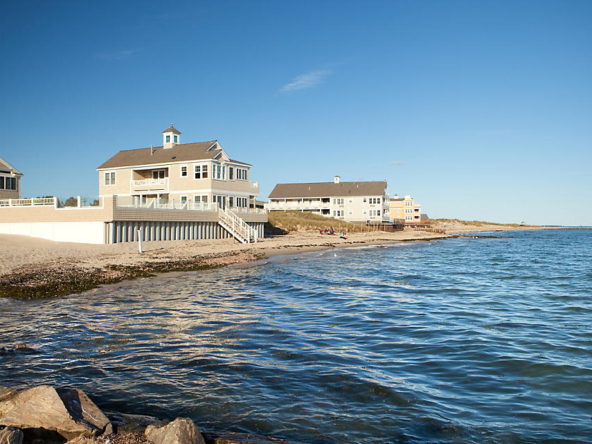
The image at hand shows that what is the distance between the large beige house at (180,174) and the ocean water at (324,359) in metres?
25.0

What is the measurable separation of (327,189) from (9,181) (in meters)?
57.5

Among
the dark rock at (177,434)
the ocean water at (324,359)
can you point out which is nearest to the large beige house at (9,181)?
the ocean water at (324,359)

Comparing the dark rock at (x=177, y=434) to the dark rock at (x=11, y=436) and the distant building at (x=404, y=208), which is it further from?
the distant building at (x=404, y=208)

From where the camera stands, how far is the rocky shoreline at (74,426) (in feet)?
16.8

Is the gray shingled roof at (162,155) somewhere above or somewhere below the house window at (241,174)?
above

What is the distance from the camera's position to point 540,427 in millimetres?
6652

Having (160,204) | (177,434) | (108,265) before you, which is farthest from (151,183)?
(177,434)

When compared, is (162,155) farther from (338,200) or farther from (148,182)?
(338,200)

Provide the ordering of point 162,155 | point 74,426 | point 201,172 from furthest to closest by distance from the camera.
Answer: point 162,155 → point 201,172 → point 74,426

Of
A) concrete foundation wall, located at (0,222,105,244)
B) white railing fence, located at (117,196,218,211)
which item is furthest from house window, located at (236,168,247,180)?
concrete foundation wall, located at (0,222,105,244)

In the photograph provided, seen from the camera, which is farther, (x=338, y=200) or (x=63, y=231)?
(x=338, y=200)

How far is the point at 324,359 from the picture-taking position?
381 inches

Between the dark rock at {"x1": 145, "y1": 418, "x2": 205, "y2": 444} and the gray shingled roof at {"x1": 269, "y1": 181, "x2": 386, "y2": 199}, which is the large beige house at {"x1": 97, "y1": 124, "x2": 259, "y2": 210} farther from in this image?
the gray shingled roof at {"x1": 269, "y1": 181, "x2": 386, "y2": 199}

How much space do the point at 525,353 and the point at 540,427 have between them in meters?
4.15
